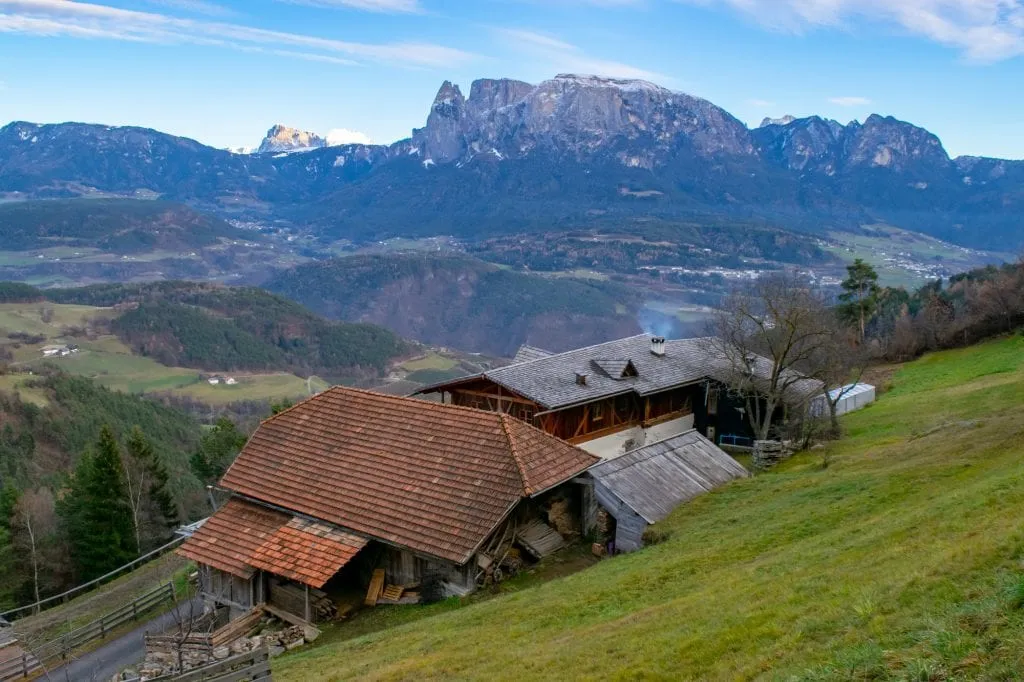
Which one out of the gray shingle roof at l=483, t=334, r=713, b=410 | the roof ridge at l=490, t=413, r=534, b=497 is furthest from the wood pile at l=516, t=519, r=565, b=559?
the gray shingle roof at l=483, t=334, r=713, b=410

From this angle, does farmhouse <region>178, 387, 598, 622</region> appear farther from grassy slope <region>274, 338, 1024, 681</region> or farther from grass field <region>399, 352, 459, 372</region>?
grass field <region>399, 352, 459, 372</region>

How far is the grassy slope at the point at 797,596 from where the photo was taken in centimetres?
820

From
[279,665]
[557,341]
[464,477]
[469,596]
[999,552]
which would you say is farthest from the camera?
[557,341]

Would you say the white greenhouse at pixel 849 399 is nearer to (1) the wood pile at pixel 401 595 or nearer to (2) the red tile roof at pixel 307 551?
(1) the wood pile at pixel 401 595

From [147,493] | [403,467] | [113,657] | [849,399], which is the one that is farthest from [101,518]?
[849,399]

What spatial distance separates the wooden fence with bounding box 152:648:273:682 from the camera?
13.3 meters

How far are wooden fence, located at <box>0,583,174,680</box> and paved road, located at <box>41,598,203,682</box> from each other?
1.93ft

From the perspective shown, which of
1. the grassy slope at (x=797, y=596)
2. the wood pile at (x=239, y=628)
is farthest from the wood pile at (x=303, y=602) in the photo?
the grassy slope at (x=797, y=596)

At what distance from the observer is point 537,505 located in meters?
23.6

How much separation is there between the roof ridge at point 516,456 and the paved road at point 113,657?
1069cm

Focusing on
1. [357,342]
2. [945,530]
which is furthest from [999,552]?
[357,342]

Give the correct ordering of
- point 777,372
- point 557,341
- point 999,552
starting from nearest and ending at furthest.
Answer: point 999,552 < point 777,372 < point 557,341

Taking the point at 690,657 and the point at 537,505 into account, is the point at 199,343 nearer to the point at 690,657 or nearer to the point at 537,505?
the point at 537,505

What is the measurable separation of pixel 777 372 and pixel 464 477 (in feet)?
55.4
